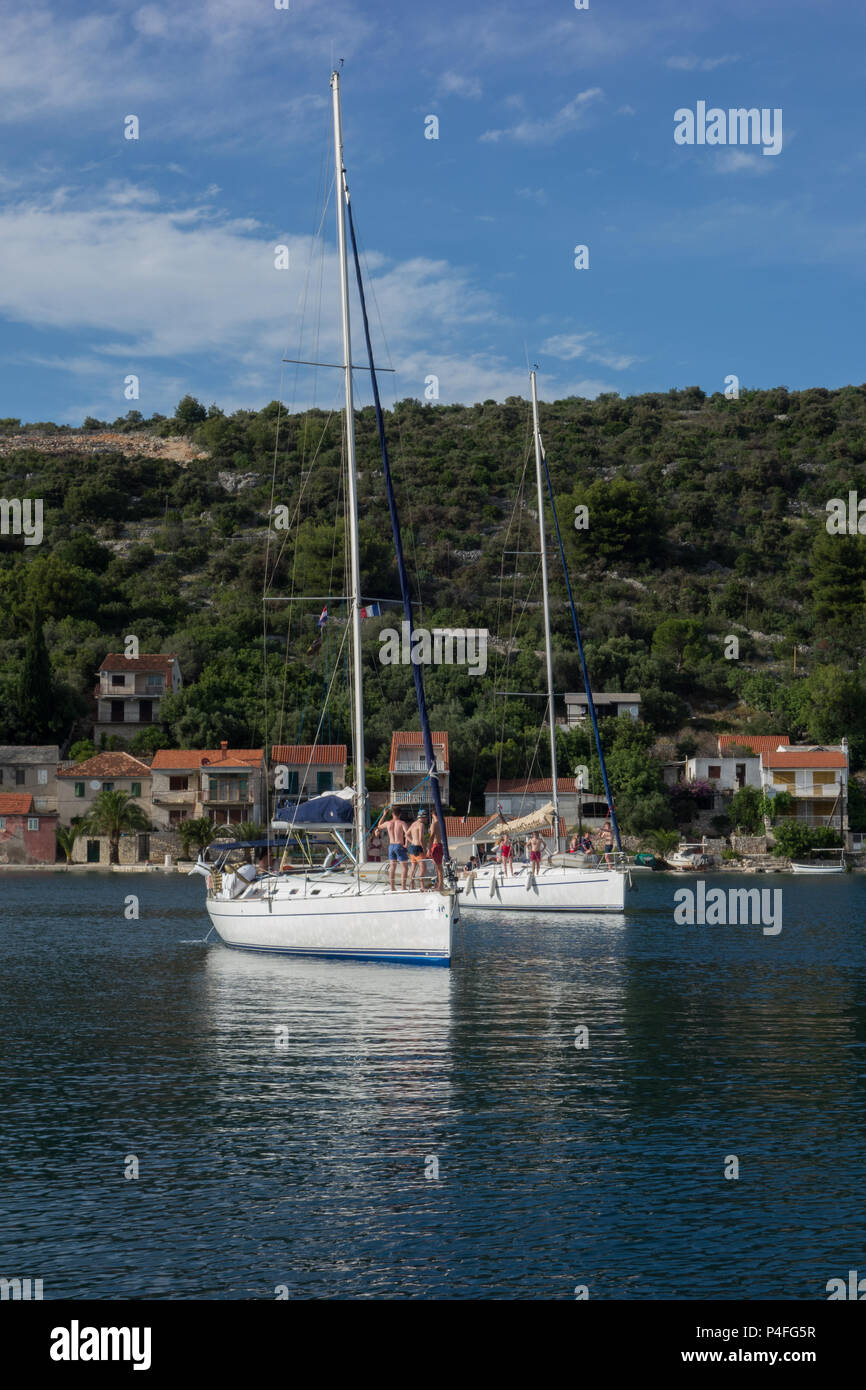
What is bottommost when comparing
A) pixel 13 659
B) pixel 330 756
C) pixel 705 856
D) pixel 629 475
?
pixel 705 856

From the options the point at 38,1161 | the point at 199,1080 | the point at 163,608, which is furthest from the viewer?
the point at 163,608

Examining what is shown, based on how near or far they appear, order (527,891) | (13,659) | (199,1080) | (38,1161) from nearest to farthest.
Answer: (38,1161), (199,1080), (527,891), (13,659)

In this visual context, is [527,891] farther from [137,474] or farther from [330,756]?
[137,474]

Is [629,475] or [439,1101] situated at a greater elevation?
[629,475]

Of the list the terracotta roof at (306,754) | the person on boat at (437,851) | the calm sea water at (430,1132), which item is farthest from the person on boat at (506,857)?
the terracotta roof at (306,754)

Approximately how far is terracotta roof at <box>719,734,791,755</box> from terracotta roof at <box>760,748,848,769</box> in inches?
128

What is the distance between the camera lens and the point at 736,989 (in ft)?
88.1

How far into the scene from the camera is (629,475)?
141 m

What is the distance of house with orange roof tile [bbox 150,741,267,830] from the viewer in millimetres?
77312

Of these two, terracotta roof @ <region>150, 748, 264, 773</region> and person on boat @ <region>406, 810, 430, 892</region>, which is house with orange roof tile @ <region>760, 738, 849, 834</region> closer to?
terracotta roof @ <region>150, 748, 264, 773</region>
